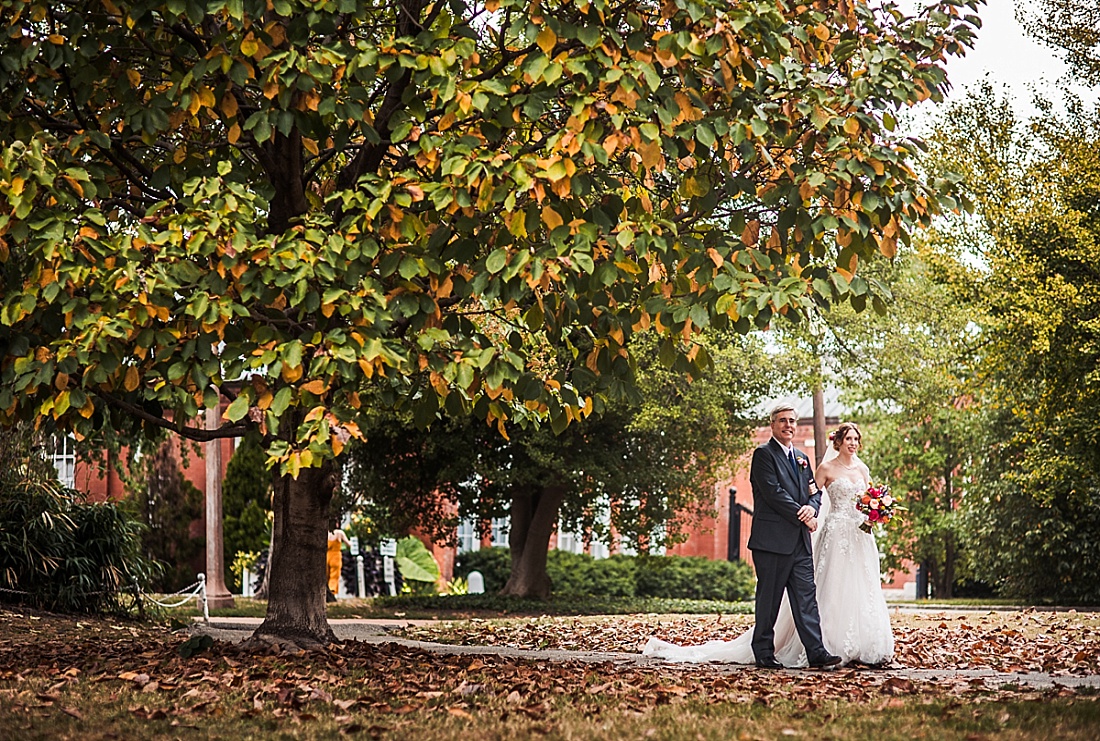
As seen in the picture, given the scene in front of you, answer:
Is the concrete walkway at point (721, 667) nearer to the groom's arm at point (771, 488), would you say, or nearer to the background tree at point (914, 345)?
the groom's arm at point (771, 488)

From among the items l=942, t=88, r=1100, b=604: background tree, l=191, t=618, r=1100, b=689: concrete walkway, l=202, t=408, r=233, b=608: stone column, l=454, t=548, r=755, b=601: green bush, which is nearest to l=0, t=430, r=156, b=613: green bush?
l=191, t=618, r=1100, b=689: concrete walkway

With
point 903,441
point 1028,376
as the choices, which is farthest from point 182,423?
point 903,441

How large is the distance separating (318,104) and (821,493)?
6118mm

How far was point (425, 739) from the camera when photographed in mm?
6352

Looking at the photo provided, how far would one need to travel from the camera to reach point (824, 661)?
10352 millimetres

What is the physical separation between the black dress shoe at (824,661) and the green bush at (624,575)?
69.2ft

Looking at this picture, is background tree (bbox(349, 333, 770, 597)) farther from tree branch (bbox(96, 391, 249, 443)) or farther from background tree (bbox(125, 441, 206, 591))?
tree branch (bbox(96, 391, 249, 443))

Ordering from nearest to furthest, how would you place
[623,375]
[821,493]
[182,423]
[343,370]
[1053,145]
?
[343,370] → [182,423] → [623,375] → [821,493] → [1053,145]

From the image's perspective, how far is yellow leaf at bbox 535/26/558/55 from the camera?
7578 millimetres

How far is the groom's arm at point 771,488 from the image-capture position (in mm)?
10406

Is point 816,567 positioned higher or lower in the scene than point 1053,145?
lower

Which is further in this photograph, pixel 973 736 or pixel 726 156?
pixel 726 156

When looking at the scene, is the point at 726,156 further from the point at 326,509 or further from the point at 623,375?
the point at 326,509

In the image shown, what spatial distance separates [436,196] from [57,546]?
10711 mm
